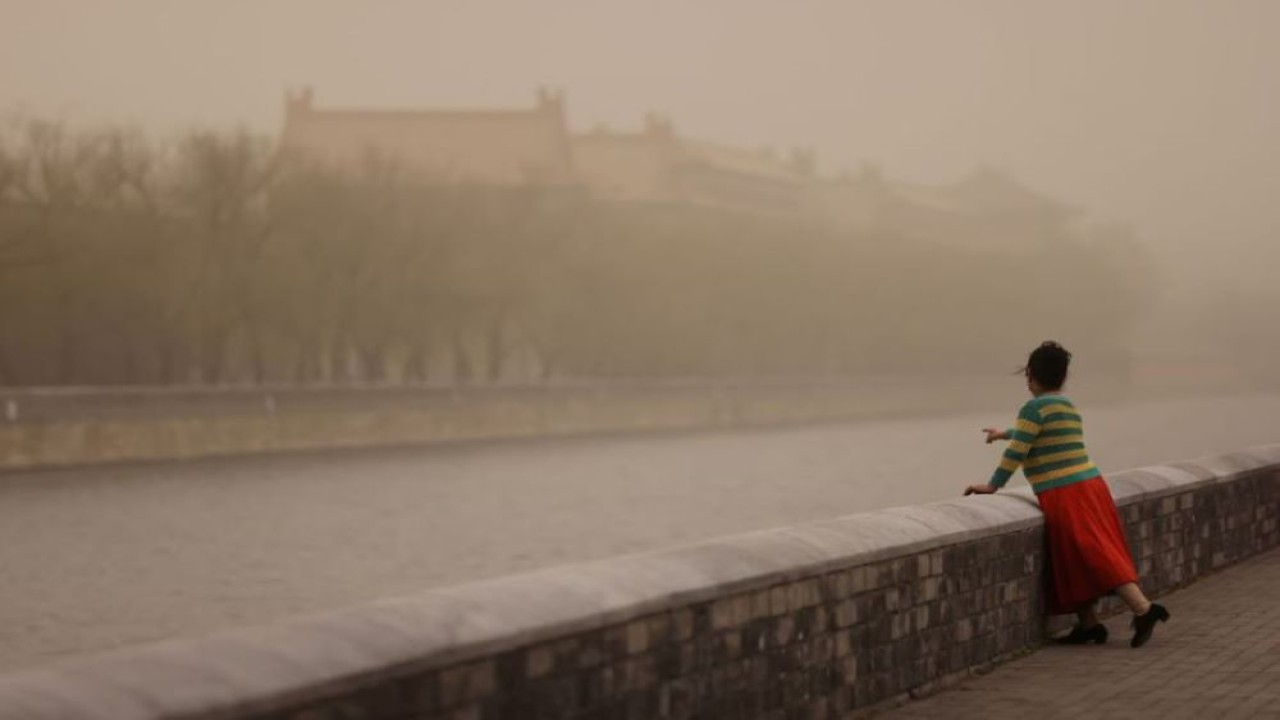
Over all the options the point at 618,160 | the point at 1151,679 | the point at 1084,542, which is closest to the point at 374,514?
the point at 1084,542

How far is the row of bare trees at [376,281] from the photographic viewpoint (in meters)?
49.8

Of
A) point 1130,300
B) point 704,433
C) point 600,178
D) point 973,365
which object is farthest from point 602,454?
point 1130,300

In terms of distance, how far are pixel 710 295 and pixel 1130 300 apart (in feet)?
157

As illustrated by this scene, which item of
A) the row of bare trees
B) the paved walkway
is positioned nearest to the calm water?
the row of bare trees

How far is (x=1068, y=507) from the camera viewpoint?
9.63m

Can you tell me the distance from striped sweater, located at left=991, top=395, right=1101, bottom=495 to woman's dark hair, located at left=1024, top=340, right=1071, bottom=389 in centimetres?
10

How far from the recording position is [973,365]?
3944 inches

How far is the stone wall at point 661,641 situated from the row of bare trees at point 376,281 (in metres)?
41.6

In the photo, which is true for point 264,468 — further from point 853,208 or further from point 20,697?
point 853,208

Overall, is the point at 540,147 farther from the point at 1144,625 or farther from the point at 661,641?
the point at 661,641

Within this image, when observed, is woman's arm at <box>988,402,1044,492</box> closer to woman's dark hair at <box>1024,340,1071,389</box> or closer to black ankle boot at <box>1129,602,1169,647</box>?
woman's dark hair at <box>1024,340,1071,389</box>

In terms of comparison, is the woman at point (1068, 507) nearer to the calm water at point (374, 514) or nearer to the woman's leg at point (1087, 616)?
the woman's leg at point (1087, 616)

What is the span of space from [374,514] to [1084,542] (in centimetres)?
2877

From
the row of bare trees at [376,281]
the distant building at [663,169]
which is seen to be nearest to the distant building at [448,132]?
the distant building at [663,169]
